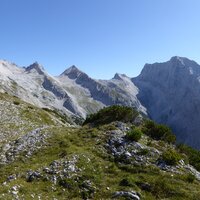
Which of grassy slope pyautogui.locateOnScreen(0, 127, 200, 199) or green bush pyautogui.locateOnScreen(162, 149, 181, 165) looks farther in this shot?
green bush pyautogui.locateOnScreen(162, 149, 181, 165)

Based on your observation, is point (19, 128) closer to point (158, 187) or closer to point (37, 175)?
point (37, 175)

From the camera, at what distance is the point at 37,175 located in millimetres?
24734

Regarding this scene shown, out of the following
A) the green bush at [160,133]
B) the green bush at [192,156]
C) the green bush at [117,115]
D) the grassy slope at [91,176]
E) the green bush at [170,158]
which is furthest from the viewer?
the green bush at [117,115]

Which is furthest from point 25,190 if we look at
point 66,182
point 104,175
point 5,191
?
point 104,175

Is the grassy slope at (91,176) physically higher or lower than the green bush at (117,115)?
lower

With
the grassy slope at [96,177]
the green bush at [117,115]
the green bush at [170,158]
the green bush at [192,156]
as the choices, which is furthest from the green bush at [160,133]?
the green bush at [170,158]

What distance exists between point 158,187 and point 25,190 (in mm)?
9947

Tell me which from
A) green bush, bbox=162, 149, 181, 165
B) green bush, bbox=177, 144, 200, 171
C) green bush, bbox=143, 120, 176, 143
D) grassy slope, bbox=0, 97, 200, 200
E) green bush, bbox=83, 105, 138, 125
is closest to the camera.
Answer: grassy slope, bbox=0, 97, 200, 200

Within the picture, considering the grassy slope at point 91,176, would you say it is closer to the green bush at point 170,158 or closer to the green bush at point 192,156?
the green bush at point 170,158

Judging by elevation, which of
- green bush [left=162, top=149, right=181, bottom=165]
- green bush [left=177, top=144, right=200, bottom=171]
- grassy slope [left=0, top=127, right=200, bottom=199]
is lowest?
grassy slope [left=0, top=127, right=200, bottom=199]

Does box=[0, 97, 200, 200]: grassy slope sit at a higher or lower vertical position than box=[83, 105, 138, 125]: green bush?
lower

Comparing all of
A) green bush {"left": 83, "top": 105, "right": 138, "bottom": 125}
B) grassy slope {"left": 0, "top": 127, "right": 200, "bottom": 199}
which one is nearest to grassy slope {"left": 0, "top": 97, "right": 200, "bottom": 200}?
grassy slope {"left": 0, "top": 127, "right": 200, "bottom": 199}

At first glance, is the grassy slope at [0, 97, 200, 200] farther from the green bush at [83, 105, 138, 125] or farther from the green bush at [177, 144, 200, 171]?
the green bush at [83, 105, 138, 125]

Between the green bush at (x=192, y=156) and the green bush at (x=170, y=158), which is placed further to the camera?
the green bush at (x=192, y=156)
